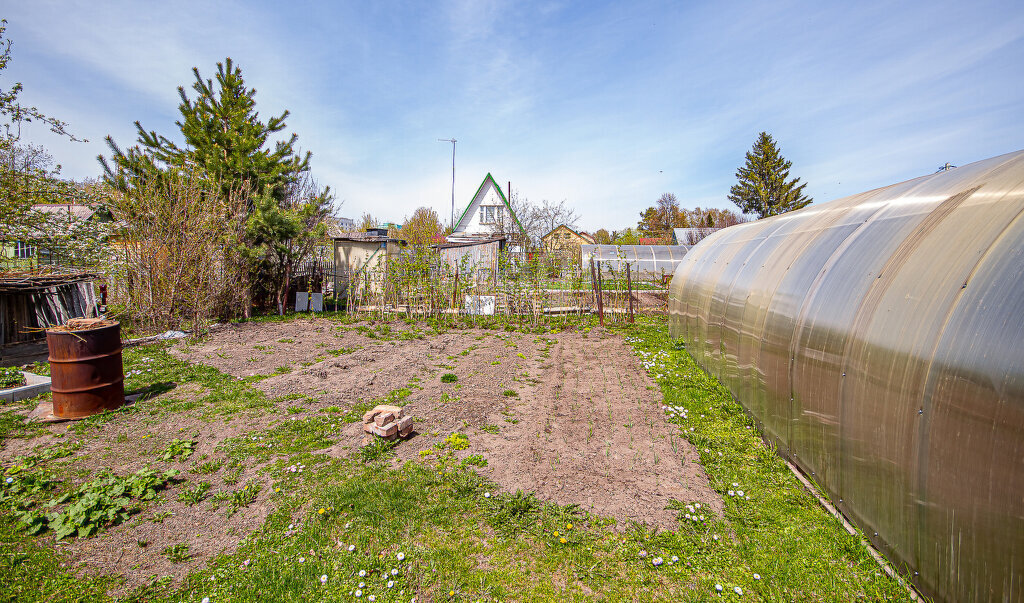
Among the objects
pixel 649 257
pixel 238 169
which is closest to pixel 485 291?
pixel 238 169

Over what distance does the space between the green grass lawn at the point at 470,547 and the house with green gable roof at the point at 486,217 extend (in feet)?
80.0

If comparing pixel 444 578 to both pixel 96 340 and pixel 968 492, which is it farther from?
pixel 96 340

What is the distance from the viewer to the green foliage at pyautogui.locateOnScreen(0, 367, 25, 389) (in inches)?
259

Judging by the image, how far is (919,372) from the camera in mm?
2324

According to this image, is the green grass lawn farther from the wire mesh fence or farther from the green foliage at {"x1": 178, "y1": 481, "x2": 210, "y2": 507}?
the wire mesh fence

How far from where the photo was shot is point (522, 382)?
7.16 metres

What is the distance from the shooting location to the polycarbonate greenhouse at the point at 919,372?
1889mm

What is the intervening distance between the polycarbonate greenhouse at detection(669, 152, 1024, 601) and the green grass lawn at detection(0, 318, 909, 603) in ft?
1.42

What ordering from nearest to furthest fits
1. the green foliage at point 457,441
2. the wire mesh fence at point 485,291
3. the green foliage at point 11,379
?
the green foliage at point 457,441 → the green foliage at point 11,379 → the wire mesh fence at point 485,291

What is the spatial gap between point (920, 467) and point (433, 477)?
11.5 ft

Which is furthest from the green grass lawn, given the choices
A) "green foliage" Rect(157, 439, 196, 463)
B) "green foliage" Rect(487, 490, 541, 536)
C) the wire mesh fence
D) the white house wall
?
the white house wall

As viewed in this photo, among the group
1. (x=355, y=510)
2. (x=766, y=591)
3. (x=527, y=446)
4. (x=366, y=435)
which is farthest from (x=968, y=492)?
(x=366, y=435)

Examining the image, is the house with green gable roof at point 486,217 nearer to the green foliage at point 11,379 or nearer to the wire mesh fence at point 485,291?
the wire mesh fence at point 485,291

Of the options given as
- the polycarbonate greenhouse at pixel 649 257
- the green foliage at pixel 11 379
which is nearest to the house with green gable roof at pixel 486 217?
the polycarbonate greenhouse at pixel 649 257
